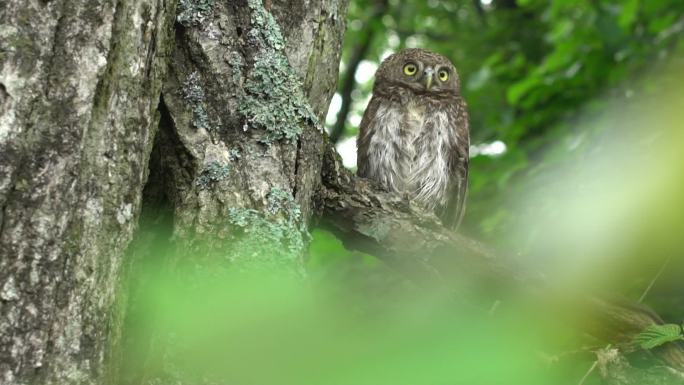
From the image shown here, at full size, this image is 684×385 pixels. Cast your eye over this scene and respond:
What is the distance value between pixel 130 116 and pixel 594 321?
1.34 m

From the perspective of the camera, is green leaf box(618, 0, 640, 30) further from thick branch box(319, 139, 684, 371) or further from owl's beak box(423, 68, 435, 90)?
thick branch box(319, 139, 684, 371)

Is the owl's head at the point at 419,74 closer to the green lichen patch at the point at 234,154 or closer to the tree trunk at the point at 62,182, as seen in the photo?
the green lichen patch at the point at 234,154

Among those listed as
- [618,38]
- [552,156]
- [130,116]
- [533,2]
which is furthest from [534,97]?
[130,116]

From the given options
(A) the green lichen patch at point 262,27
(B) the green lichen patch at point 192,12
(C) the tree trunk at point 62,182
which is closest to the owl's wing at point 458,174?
(A) the green lichen patch at point 262,27

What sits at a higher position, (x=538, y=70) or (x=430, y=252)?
(x=538, y=70)

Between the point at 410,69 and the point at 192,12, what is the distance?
309 centimetres

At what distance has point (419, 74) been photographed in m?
4.90

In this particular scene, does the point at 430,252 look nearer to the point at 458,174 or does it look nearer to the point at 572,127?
the point at 458,174

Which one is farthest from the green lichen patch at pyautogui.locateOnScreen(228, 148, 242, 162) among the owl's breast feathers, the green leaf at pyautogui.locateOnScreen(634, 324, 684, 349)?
the owl's breast feathers

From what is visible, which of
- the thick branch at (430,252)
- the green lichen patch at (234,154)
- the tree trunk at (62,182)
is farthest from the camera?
A: the thick branch at (430,252)

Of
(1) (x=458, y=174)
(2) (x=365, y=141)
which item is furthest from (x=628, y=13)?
(2) (x=365, y=141)

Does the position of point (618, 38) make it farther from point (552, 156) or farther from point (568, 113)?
point (552, 156)

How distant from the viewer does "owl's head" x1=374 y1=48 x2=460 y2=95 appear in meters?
4.87

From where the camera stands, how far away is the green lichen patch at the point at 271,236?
5.81ft
